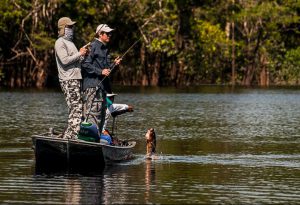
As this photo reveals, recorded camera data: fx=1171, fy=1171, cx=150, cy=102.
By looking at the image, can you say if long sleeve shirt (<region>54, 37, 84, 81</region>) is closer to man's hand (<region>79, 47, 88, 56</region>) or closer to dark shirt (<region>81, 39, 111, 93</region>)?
man's hand (<region>79, 47, 88, 56</region>)

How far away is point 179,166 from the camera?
22156mm

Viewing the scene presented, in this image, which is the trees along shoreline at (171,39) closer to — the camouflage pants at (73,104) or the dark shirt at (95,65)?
the dark shirt at (95,65)

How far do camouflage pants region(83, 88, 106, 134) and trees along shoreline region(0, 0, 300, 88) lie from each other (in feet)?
172

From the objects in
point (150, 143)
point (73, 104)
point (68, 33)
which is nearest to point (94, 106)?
point (73, 104)

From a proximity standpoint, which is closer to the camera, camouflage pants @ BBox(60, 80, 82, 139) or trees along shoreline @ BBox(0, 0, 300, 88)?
camouflage pants @ BBox(60, 80, 82, 139)

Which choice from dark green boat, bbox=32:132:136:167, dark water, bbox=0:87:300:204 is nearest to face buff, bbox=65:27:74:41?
dark green boat, bbox=32:132:136:167

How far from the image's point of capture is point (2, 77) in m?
79.1

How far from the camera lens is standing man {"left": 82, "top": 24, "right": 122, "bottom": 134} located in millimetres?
21672

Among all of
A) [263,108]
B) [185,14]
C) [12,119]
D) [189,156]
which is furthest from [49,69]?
[189,156]

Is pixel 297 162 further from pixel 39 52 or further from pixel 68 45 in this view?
pixel 39 52

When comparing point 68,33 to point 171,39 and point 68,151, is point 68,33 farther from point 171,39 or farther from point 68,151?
point 171,39

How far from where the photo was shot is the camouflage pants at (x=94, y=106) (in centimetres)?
2172

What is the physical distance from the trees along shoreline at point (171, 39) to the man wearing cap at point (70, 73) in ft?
174

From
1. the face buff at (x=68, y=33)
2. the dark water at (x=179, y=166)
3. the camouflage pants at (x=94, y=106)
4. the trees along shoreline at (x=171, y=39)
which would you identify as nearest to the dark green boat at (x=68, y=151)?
the dark water at (x=179, y=166)
